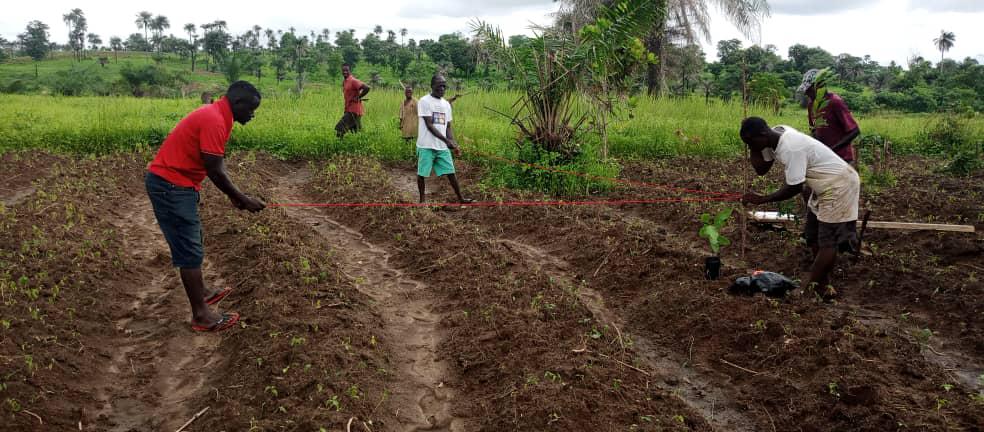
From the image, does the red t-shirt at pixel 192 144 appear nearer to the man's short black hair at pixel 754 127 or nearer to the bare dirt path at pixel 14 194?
the man's short black hair at pixel 754 127

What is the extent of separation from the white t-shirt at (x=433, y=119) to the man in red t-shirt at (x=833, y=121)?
13.0 feet

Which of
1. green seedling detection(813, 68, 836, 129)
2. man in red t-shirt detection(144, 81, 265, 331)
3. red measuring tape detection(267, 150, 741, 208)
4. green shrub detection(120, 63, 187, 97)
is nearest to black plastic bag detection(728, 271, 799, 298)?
green seedling detection(813, 68, 836, 129)

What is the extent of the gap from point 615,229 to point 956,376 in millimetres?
3404

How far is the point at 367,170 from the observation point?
1059cm

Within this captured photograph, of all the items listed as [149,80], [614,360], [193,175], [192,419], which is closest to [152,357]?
[192,419]

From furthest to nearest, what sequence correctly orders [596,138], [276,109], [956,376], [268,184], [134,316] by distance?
1. [276,109]
2. [596,138]
3. [268,184]
4. [134,316]
5. [956,376]

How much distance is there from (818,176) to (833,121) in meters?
1.25

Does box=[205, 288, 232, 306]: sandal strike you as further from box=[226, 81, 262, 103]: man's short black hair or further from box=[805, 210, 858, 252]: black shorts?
box=[805, 210, 858, 252]: black shorts

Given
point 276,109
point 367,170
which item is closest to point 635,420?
point 367,170

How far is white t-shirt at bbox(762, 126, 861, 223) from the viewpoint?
5000 mm

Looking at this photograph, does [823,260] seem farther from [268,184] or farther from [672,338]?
[268,184]

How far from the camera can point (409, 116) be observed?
11719 mm

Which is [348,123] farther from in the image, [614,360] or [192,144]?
[614,360]

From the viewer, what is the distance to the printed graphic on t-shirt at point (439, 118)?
26.4 feet
